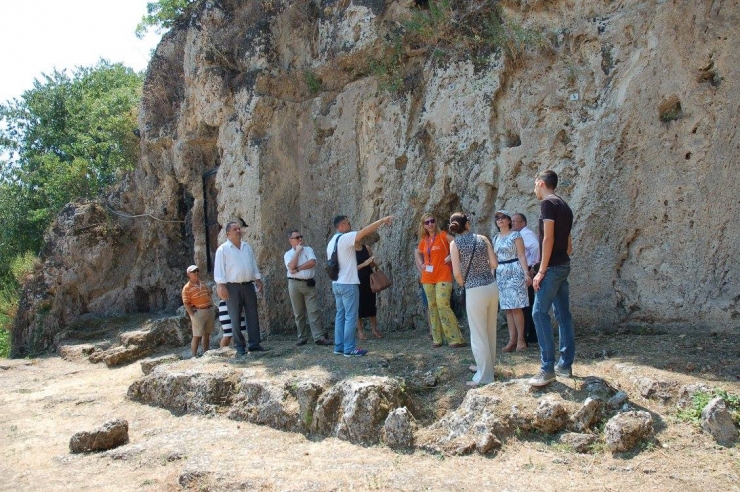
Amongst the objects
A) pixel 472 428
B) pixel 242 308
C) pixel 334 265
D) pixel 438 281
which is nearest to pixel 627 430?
pixel 472 428

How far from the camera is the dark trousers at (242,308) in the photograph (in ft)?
27.6

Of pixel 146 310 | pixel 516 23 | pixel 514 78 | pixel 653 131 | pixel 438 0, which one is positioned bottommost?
pixel 146 310

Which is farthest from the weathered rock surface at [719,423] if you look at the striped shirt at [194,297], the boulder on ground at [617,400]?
the striped shirt at [194,297]

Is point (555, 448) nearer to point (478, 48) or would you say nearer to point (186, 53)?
point (478, 48)

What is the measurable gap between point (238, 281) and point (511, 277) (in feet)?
11.0

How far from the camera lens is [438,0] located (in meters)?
9.30

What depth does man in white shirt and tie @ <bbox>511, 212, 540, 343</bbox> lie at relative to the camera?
7102 millimetres

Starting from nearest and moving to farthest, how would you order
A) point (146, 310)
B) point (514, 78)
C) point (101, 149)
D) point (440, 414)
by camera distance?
point (440, 414)
point (514, 78)
point (146, 310)
point (101, 149)

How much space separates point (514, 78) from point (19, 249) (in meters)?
18.9

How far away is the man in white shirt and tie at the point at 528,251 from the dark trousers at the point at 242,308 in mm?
3314

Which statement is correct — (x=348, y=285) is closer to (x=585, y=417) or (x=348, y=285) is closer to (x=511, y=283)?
(x=511, y=283)

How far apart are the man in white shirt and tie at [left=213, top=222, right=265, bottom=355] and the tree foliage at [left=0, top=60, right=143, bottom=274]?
942 cm


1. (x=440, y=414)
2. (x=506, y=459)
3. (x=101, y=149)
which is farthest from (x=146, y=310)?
(x=506, y=459)

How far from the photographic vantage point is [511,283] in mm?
7047
